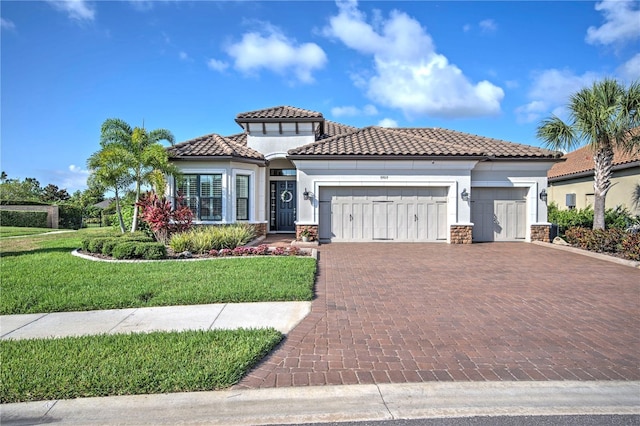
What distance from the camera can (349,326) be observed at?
5.48 metres

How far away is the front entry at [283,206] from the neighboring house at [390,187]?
87.2 inches

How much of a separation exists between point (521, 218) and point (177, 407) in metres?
16.2

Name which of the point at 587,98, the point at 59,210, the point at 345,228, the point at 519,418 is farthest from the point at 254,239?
the point at 59,210

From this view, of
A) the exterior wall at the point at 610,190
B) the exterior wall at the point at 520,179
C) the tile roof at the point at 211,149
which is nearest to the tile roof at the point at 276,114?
the tile roof at the point at 211,149

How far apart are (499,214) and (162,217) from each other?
13.9 metres

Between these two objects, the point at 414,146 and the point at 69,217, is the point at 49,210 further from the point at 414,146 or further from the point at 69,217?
the point at 414,146

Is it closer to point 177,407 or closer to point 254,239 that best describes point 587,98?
point 254,239

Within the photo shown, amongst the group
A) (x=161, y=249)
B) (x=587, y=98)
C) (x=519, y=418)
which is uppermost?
(x=587, y=98)

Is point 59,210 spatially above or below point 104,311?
above

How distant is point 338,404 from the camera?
3521 millimetres

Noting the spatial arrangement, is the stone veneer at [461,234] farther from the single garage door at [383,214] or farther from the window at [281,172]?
the window at [281,172]

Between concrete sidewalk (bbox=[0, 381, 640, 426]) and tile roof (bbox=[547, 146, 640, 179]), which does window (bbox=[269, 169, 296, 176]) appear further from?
concrete sidewalk (bbox=[0, 381, 640, 426])

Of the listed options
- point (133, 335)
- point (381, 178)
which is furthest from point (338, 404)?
point (381, 178)

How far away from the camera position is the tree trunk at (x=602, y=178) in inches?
545
